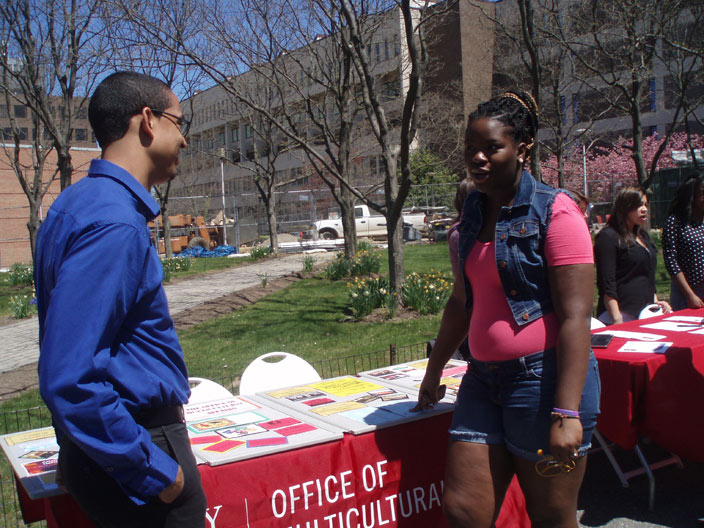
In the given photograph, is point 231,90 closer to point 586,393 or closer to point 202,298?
point 202,298

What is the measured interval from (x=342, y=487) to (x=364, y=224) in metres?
Result: 26.6

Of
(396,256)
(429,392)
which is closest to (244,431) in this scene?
(429,392)

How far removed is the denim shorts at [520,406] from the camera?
89.9 inches

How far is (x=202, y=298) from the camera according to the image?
42.7ft

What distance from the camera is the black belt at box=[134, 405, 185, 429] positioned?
1768mm

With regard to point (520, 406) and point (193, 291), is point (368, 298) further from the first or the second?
point (520, 406)

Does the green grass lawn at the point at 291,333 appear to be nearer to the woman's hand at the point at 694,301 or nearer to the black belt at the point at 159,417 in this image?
the woman's hand at the point at 694,301

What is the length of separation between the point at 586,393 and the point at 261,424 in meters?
1.51

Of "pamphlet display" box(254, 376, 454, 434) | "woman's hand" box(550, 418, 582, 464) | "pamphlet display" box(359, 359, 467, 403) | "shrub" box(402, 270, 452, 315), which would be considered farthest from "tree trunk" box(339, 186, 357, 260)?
"woman's hand" box(550, 418, 582, 464)

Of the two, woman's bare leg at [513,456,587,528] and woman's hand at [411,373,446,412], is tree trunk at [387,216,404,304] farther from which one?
woman's bare leg at [513,456,587,528]

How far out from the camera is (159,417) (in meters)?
1.79

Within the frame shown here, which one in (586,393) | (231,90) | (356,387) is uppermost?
(231,90)

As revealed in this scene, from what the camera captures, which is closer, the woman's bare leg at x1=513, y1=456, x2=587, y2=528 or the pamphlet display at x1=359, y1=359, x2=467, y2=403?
the woman's bare leg at x1=513, y1=456, x2=587, y2=528

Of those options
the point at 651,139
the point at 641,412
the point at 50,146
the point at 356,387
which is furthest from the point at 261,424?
the point at 651,139
